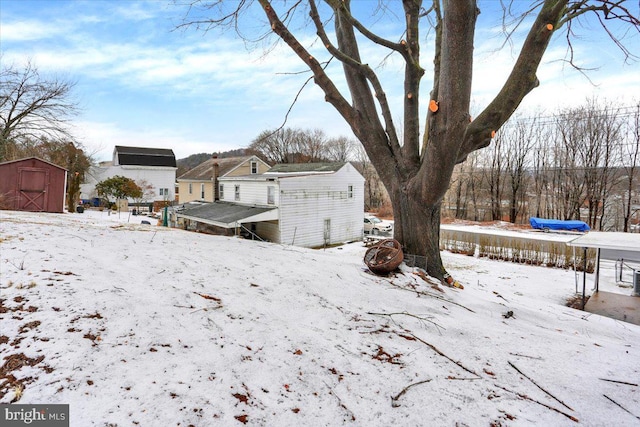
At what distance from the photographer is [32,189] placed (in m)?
12.5

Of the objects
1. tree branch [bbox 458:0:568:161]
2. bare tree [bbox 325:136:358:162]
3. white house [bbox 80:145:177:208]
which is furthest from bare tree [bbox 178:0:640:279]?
bare tree [bbox 325:136:358:162]

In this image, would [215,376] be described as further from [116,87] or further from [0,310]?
[116,87]

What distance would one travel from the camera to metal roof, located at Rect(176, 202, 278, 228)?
15148 mm

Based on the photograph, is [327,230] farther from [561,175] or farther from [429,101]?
[561,175]

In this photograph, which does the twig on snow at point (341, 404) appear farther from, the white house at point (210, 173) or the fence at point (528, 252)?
the white house at point (210, 173)

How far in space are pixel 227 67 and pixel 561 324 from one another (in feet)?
29.7

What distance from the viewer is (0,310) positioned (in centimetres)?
241

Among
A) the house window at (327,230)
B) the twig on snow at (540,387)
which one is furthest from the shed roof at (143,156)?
the twig on snow at (540,387)

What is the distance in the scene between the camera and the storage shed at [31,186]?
12.0 meters

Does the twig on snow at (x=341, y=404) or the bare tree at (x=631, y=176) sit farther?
the bare tree at (x=631, y=176)

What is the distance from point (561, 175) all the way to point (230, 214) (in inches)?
1086

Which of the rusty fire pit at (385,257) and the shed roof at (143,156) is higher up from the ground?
the shed roof at (143,156)

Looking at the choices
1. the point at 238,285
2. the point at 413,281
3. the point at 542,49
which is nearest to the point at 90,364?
the point at 238,285

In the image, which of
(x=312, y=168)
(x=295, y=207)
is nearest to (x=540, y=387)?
(x=295, y=207)
